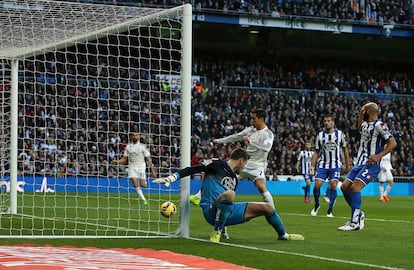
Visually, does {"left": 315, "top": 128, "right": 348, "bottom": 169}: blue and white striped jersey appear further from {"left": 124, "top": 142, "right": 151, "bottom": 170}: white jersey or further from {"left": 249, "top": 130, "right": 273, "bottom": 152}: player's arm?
{"left": 124, "top": 142, "right": 151, "bottom": 170}: white jersey

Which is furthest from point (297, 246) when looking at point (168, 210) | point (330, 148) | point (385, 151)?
point (330, 148)

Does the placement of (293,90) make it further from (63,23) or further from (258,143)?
(63,23)

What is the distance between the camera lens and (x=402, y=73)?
53156 mm

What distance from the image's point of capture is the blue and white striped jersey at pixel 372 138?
1341cm

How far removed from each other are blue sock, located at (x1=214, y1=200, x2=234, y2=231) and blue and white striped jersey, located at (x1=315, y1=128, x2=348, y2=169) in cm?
768

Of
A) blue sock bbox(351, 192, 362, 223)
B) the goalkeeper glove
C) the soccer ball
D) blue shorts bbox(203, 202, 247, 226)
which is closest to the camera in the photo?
the goalkeeper glove

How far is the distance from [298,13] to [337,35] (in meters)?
5.67

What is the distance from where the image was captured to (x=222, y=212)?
11086 millimetres

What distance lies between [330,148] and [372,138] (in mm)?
4912

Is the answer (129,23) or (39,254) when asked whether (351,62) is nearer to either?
(129,23)

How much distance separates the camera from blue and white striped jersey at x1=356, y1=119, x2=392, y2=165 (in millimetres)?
13414

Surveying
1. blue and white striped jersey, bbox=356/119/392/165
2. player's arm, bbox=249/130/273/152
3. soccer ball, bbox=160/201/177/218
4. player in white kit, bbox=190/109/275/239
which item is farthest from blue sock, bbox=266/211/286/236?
player's arm, bbox=249/130/273/152

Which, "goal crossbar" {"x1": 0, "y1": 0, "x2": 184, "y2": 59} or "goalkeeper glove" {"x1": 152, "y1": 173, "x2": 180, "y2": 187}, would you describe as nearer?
"goalkeeper glove" {"x1": 152, "y1": 173, "x2": 180, "y2": 187}

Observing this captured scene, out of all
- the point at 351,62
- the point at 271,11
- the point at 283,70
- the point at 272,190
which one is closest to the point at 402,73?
the point at 351,62
